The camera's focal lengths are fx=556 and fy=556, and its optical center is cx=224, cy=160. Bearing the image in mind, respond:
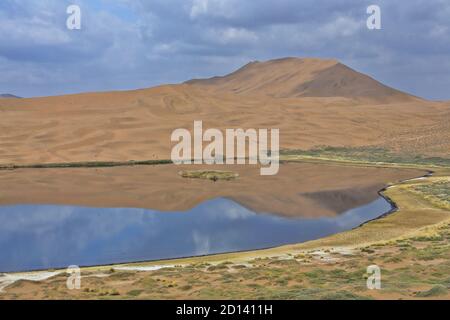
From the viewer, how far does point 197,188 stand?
40.2m

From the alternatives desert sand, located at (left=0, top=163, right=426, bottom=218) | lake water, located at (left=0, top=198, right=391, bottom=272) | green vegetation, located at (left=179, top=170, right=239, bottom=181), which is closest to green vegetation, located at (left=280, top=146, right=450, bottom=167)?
desert sand, located at (left=0, top=163, right=426, bottom=218)

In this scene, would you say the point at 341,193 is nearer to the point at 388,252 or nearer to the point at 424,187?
the point at 424,187

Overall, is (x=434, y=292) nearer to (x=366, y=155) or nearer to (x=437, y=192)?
(x=437, y=192)

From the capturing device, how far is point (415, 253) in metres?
19.5

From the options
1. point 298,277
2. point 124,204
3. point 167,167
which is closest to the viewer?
point 298,277

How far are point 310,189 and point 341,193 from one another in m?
2.43

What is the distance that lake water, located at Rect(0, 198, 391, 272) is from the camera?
21.7 metres

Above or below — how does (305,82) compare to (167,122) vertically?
above

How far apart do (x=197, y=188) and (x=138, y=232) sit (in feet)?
47.1

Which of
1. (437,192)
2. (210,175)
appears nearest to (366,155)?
(210,175)

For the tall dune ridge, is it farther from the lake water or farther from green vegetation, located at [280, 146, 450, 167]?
the lake water

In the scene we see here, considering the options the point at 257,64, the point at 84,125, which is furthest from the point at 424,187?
the point at 257,64

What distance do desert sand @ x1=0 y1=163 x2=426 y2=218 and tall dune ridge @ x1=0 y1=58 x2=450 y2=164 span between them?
1272 centimetres

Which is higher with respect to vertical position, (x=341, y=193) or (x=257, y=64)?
(x=257, y=64)
